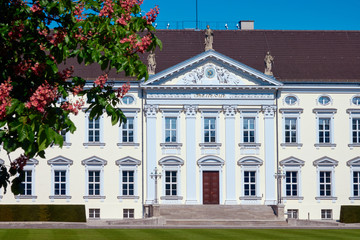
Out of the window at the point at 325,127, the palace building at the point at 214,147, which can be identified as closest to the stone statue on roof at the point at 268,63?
the palace building at the point at 214,147

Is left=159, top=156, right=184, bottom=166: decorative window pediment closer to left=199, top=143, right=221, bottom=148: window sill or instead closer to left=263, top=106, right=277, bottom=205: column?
left=199, top=143, right=221, bottom=148: window sill

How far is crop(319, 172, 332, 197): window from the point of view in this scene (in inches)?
2341

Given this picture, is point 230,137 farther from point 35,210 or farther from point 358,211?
point 35,210

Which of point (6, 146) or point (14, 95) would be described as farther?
point (14, 95)

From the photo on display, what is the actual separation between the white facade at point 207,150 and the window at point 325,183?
0.25ft

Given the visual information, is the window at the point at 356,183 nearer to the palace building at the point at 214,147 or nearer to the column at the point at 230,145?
the palace building at the point at 214,147

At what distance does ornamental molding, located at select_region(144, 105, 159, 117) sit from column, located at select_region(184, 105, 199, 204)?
2.26m

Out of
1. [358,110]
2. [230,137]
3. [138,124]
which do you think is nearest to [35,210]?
[138,124]

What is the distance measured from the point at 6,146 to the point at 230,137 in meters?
48.1

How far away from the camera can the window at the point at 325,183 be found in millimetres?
59469

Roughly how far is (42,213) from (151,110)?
11790 mm

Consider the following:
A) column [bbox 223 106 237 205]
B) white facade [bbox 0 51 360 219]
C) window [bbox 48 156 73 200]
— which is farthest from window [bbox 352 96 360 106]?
window [bbox 48 156 73 200]

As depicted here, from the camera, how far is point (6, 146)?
11.4 meters

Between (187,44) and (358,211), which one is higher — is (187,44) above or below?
above
